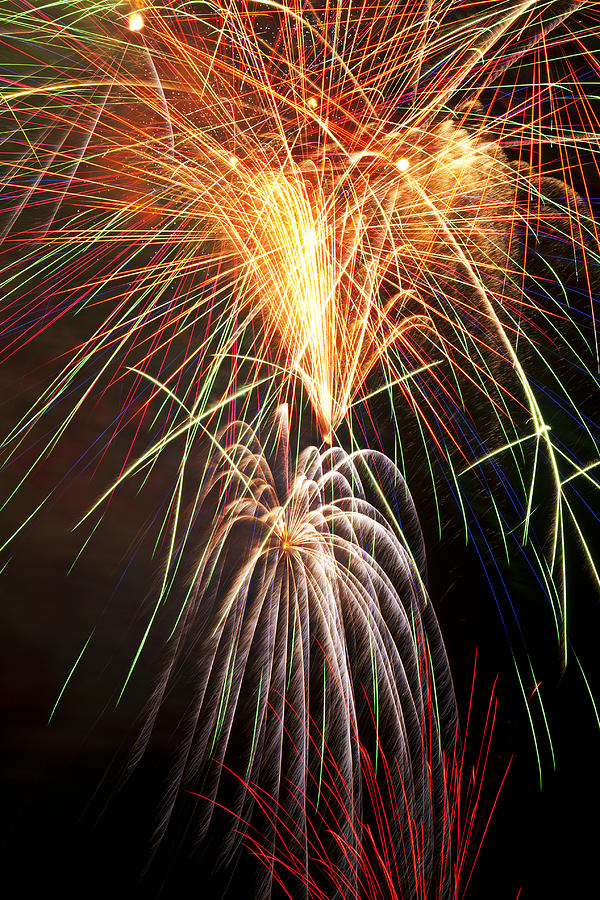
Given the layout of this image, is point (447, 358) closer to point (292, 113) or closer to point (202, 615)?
point (292, 113)

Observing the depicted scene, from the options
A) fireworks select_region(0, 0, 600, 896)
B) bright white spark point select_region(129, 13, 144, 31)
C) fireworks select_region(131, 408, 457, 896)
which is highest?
bright white spark point select_region(129, 13, 144, 31)

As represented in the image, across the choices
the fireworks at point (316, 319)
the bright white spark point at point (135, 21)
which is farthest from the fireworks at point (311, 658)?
the bright white spark point at point (135, 21)

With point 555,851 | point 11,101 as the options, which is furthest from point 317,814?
point 11,101

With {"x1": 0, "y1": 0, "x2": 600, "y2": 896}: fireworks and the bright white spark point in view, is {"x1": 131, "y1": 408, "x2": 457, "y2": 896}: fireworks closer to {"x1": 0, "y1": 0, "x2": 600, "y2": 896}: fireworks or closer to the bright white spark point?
{"x1": 0, "y1": 0, "x2": 600, "y2": 896}: fireworks

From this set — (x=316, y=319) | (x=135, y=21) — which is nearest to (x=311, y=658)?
(x=316, y=319)

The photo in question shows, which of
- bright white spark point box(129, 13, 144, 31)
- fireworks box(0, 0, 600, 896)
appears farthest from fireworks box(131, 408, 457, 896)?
bright white spark point box(129, 13, 144, 31)

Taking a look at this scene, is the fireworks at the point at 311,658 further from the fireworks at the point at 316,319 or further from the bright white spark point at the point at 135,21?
the bright white spark point at the point at 135,21

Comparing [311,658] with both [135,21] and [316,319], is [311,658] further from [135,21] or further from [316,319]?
[135,21]
